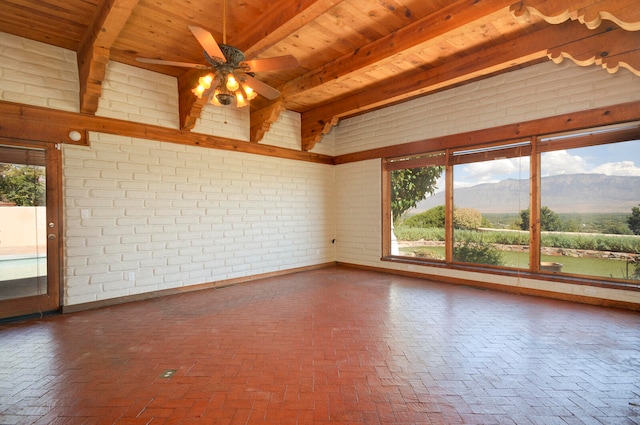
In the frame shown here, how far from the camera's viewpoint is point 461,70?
434 cm

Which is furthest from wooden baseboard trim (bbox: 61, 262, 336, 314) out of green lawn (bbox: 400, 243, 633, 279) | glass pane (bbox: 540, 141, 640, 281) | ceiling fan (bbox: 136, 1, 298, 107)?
glass pane (bbox: 540, 141, 640, 281)

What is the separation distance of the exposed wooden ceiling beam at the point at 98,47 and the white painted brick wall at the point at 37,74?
153 millimetres

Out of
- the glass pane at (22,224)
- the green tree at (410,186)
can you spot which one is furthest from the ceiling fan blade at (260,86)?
the green tree at (410,186)

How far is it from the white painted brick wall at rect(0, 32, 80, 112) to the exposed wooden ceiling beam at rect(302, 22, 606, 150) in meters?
4.11

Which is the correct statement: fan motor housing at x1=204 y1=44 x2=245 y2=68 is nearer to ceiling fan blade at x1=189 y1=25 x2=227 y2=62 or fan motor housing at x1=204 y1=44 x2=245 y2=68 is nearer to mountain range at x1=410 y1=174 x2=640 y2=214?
ceiling fan blade at x1=189 y1=25 x2=227 y2=62

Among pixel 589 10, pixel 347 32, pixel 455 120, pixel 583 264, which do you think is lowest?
pixel 583 264

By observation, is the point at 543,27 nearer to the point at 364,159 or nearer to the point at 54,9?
the point at 364,159

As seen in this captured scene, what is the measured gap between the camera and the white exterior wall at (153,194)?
406cm

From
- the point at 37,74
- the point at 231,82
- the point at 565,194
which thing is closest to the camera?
the point at 231,82

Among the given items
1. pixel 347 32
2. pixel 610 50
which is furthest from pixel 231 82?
pixel 610 50

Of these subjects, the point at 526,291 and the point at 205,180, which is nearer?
the point at 526,291

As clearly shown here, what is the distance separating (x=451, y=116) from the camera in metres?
5.51

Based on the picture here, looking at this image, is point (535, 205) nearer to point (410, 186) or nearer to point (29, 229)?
point (410, 186)

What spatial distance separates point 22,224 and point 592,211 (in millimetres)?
7779
